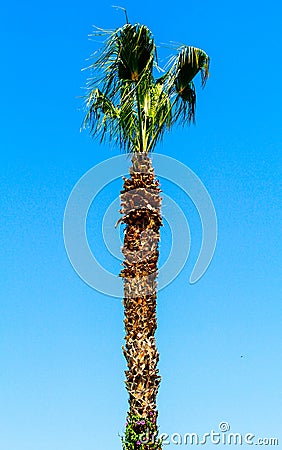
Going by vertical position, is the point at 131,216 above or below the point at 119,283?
above

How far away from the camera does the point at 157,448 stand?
1488 centimetres

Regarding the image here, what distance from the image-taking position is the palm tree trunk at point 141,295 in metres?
15.0

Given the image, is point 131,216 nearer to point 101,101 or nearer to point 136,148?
point 136,148

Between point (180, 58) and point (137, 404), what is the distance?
7129 mm

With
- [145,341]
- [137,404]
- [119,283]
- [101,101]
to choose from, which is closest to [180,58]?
[101,101]

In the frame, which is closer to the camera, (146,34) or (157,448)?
(157,448)

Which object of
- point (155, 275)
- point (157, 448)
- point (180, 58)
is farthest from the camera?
point (180, 58)

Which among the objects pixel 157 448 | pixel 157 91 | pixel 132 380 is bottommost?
pixel 157 448

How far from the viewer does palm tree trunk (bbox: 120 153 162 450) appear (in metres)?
15.0

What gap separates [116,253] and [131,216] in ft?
2.70

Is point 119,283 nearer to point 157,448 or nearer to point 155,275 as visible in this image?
point 155,275

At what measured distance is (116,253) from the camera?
16.2 m

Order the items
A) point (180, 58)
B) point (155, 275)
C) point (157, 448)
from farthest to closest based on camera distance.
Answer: point (180, 58) < point (155, 275) < point (157, 448)

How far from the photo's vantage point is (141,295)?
1559 cm
